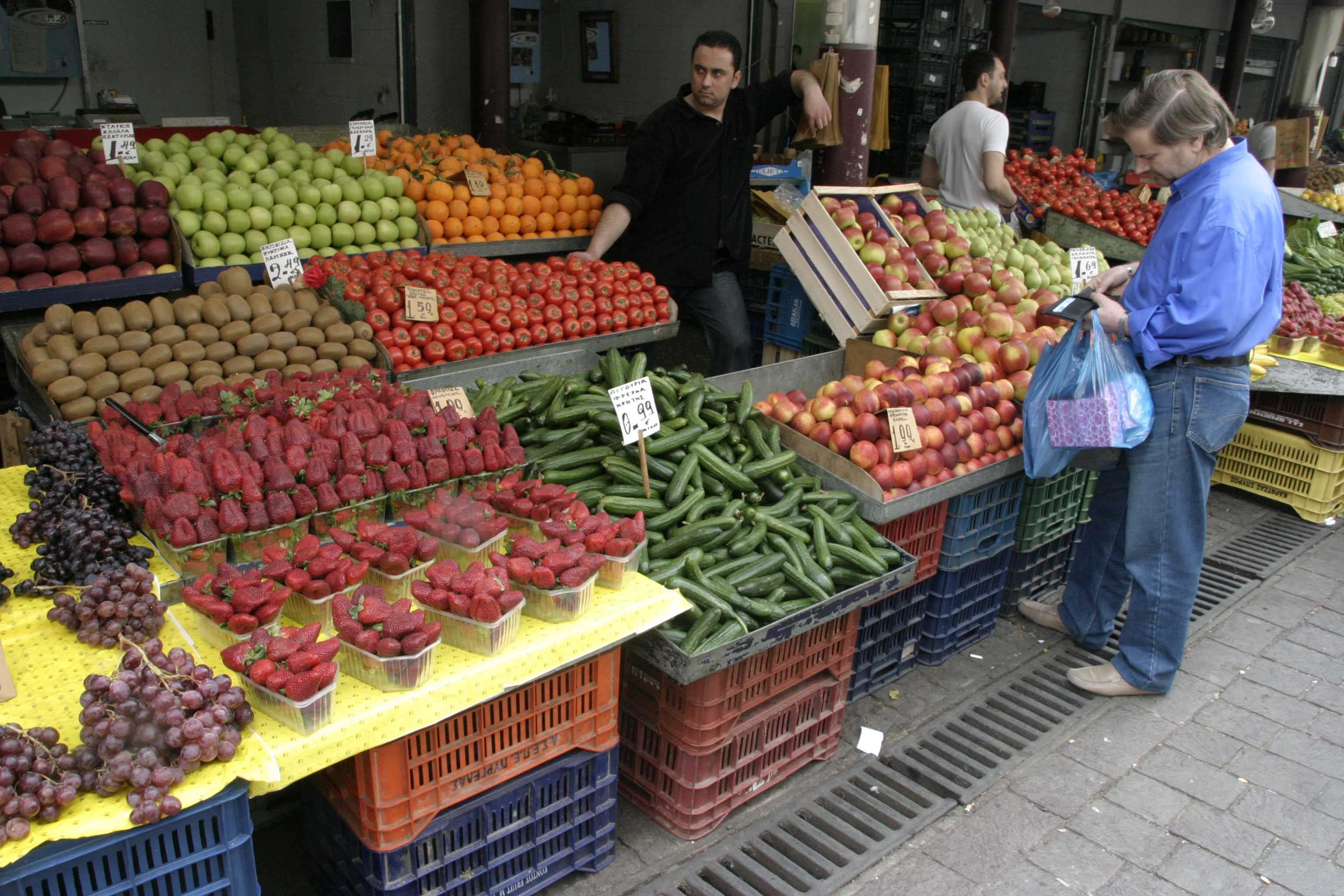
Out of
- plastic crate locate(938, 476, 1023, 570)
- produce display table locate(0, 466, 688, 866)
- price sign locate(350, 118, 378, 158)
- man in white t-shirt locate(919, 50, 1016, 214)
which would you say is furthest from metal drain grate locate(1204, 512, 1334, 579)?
price sign locate(350, 118, 378, 158)

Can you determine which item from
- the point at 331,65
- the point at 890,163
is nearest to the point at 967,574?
the point at 890,163

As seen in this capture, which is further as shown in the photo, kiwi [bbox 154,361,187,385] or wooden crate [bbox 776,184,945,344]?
wooden crate [bbox 776,184,945,344]

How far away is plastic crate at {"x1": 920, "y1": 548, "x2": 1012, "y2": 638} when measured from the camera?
4.29 m

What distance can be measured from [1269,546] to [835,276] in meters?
3.14

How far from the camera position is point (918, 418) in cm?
416

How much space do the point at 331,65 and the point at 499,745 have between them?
39.5 ft

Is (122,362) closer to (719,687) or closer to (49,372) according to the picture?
(49,372)

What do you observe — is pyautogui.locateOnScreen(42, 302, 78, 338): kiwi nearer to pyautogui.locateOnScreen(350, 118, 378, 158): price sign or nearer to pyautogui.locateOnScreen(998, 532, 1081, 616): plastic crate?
pyautogui.locateOnScreen(350, 118, 378, 158): price sign

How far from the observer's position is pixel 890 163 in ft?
39.8

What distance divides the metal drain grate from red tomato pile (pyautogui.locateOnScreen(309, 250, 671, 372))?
357cm

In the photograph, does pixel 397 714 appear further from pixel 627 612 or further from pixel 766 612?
pixel 766 612

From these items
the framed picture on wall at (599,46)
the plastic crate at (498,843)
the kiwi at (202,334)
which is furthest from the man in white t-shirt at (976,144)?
the framed picture on wall at (599,46)

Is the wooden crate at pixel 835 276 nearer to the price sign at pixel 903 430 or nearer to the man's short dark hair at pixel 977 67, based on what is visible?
the price sign at pixel 903 430

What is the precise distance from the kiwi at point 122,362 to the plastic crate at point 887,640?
123 inches
